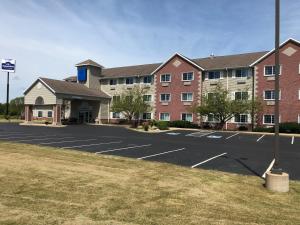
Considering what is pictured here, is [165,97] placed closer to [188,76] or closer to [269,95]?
[188,76]

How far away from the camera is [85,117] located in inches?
2194

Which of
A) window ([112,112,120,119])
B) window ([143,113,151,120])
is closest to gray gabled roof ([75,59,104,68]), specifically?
window ([112,112,120,119])

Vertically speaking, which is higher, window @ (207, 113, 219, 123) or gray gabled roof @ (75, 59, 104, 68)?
gray gabled roof @ (75, 59, 104, 68)

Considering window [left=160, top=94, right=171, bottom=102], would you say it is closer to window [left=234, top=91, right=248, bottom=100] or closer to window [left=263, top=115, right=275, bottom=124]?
window [left=234, top=91, right=248, bottom=100]

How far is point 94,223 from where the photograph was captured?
20.5 feet

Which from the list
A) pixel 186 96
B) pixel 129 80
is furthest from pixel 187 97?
pixel 129 80

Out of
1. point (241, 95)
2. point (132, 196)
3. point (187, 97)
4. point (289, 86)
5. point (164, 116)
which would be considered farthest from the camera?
point (164, 116)

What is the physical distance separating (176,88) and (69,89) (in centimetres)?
1600

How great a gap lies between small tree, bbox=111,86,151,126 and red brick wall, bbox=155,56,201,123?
93.0 inches

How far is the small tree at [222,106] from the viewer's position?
132ft

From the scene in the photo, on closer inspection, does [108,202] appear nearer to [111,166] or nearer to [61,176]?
[61,176]

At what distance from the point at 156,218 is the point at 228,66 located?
39247 mm

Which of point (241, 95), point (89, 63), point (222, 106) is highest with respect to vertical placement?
point (89, 63)

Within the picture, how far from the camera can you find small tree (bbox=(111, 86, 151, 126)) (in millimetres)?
48781
